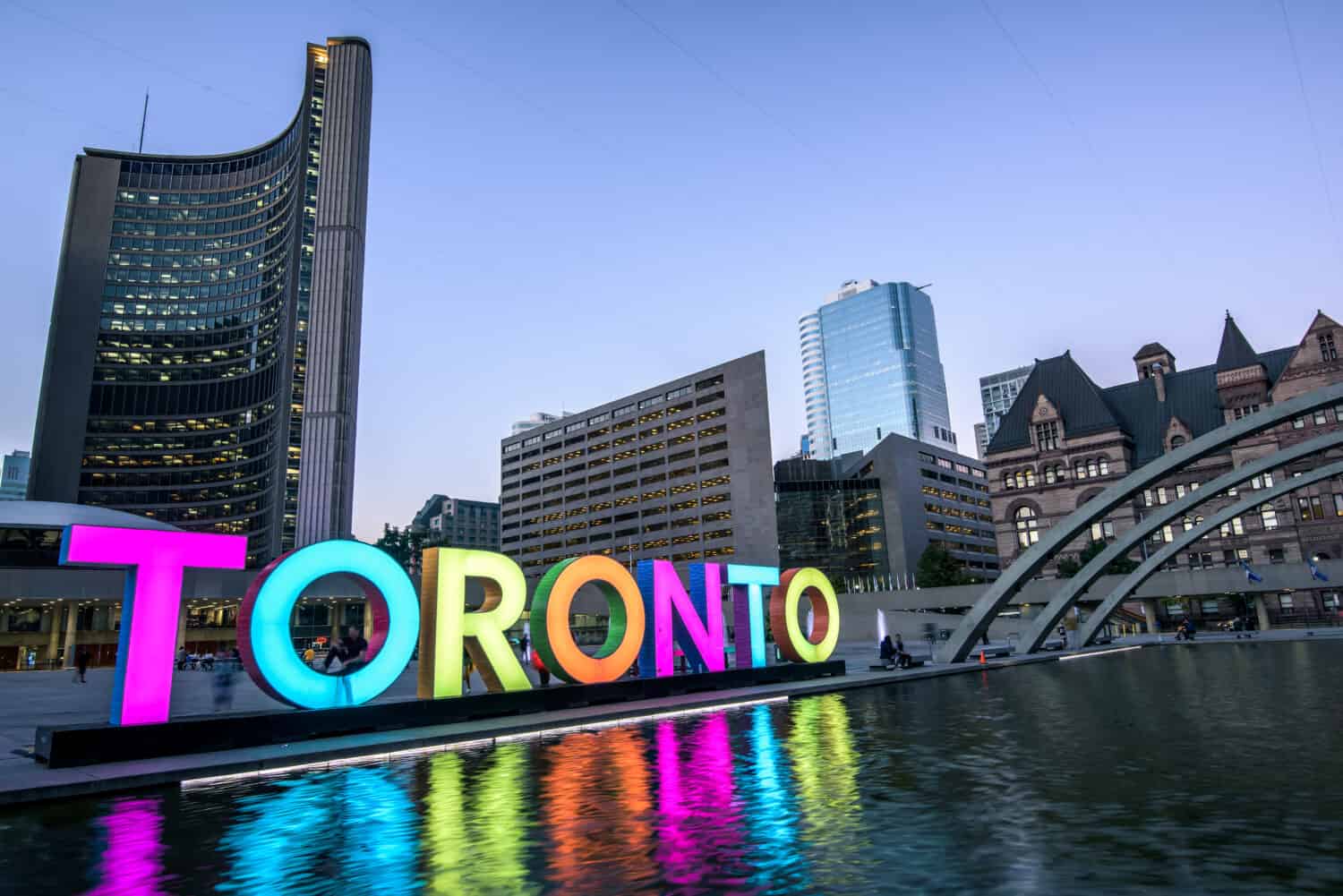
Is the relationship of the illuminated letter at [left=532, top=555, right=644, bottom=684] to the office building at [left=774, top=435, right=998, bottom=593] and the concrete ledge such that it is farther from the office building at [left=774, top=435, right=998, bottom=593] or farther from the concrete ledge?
the office building at [left=774, top=435, right=998, bottom=593]

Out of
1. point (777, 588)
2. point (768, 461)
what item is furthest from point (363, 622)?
point (777, 588)

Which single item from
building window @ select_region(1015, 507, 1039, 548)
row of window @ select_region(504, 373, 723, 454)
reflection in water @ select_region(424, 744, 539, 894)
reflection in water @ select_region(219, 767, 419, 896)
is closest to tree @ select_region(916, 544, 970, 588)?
building window @ select_region(1015, 507, 1039, 548)

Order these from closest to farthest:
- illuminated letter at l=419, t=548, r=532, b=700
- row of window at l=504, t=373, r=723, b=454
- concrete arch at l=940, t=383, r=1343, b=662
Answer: illuminated letter at l=419, t=548, r=532, b=700 < concrete arch at l=940, t=383, r=1343, b=662 < row of window at l=504, t=373, r=723, b=454

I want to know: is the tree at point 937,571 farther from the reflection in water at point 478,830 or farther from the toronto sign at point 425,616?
the reflection in water at point 478,830

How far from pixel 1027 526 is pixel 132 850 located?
10586 centimetres

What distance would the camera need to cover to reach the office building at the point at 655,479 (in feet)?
430

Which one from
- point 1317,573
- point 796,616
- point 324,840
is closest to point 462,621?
point 324,840

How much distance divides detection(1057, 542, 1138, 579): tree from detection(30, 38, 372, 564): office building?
99.3 m

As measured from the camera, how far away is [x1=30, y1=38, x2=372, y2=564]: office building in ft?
455

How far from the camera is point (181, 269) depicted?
526ft

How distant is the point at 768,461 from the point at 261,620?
377 feet

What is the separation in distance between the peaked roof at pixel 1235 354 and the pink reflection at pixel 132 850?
110 meters

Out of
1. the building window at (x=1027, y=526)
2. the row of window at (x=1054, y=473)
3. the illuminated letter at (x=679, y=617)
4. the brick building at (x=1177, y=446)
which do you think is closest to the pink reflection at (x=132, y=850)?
the illuminated letter at (x=679, y=617)

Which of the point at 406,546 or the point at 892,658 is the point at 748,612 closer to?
the point at 892,658
